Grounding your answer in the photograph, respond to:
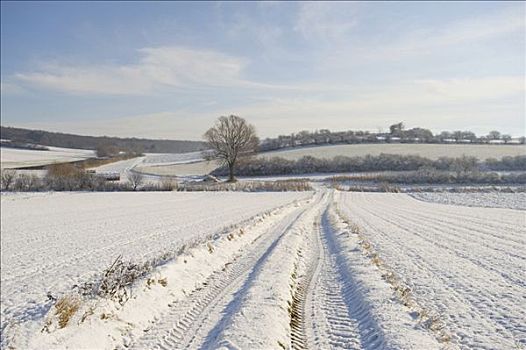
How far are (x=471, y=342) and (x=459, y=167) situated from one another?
2161cm

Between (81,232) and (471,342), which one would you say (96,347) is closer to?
(471,342)

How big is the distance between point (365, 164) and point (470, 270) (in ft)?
180

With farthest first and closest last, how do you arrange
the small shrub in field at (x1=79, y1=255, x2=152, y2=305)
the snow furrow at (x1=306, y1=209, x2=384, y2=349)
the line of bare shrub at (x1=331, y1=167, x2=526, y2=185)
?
the line of bare shrub at (x1=331, y1=167, x2=526, y2=185) → the small shrub in field at (x1=79, y1=255, x2=152, y2=305) → the snow furrow at (x1=306, y1=209, x2=384, y2=349)

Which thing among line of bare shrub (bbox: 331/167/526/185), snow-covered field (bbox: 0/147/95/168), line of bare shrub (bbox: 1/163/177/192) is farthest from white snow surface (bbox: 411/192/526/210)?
snow-covered field (bbox: 0/147/95/168)

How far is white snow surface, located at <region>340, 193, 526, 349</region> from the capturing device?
6301mm

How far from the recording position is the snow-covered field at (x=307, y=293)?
252 inches

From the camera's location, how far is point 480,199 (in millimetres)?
24422

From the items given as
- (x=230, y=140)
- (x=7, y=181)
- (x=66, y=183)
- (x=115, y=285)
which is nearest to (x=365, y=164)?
(x=230, y=140)

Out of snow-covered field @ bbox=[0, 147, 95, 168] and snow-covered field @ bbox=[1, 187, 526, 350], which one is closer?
snow-covered field @ bbox=[1, 187, 526, 350]

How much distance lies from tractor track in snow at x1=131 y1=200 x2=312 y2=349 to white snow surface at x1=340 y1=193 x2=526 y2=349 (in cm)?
383

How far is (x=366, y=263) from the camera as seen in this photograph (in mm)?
10984

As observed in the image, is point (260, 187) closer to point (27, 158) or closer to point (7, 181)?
point (7, 181)

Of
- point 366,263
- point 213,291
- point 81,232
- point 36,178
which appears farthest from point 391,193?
point 36,178

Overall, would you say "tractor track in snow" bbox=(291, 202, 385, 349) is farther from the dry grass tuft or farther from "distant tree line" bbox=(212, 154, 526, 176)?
"distant tree line" bbox=(212, 154, 526, 176)
